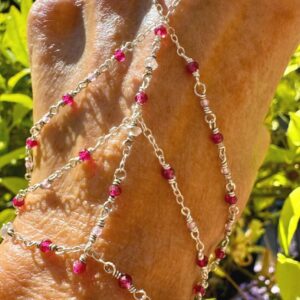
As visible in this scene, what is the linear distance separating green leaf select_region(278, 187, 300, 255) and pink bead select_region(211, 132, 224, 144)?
0.11 meters

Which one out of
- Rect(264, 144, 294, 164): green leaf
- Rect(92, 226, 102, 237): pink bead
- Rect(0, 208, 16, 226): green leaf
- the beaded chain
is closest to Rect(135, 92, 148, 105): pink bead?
the beaded chain

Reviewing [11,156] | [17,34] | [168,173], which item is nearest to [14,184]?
[11,156]

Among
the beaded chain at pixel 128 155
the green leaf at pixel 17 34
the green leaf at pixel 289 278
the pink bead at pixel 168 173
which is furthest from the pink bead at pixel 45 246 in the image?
the green leaf at pixel 17 34

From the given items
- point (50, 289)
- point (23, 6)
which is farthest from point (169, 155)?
point (23, 6)

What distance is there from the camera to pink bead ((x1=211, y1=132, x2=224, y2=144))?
0.48 m

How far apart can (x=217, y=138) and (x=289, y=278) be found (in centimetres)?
16

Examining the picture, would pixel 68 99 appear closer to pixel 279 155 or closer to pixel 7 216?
pixel 7 216

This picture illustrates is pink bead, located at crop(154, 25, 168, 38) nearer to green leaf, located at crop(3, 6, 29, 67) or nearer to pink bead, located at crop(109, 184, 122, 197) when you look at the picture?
pink bead, located at crop(109, 184, 122, 197)

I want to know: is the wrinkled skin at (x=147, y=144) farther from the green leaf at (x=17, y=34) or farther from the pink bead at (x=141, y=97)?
the green leaf at (x=17, y=34)

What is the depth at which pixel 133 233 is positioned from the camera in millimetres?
465

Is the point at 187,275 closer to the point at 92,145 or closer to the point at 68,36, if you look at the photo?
the point at 92,145

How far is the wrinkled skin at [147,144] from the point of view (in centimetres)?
47

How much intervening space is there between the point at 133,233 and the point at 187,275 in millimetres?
64

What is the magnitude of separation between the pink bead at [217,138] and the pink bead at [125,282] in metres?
0.13
